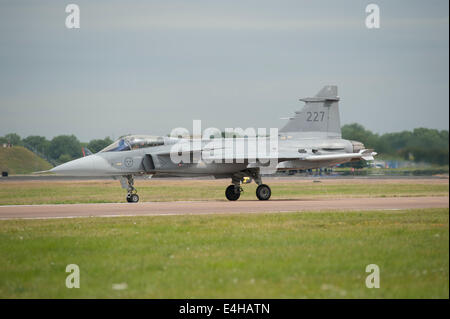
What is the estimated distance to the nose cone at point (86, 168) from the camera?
77.8ft

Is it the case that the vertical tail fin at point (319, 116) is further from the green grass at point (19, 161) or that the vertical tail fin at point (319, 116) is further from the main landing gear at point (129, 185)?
the green grass at point (19, 161)

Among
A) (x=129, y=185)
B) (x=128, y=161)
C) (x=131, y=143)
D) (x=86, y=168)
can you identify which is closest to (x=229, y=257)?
(x=128, y=161)

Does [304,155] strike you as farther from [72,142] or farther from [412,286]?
[72,142]

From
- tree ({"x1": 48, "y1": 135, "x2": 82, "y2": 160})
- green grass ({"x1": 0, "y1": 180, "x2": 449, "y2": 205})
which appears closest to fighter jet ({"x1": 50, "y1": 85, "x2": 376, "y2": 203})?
green grass ({"x1": 0, "y1": 180, "x2": 449, "y2": 205})

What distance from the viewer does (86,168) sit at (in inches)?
934

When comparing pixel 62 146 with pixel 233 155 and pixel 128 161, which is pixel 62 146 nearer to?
pixel 128 161

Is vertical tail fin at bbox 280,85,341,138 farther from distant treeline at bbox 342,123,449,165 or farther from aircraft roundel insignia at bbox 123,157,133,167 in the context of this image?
distant treeline at bbox 342,123,449,165

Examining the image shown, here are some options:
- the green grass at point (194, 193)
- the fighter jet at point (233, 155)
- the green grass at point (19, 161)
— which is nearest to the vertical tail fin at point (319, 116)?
the fighter jet at point (233, 155)

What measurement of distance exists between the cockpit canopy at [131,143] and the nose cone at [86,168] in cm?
80

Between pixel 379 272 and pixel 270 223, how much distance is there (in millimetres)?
6541

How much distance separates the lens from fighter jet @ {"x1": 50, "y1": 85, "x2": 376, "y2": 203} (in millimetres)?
24172

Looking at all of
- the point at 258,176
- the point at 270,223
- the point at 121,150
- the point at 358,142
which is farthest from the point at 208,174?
the point at 270,223

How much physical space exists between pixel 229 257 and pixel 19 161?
162 feet

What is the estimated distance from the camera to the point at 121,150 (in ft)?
79.8
